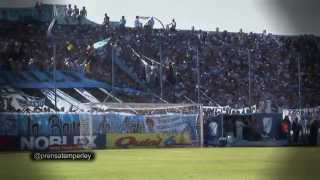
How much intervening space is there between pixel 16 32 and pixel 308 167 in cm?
185

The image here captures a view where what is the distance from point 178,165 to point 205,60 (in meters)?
0.63

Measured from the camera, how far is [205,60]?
358cm

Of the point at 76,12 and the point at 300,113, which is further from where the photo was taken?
the point at 300,113

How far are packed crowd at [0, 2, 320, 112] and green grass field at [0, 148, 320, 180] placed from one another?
300mm

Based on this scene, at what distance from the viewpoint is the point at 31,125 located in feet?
10.4

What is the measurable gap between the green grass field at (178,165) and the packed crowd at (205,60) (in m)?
0.30

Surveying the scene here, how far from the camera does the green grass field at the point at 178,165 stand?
3230mm

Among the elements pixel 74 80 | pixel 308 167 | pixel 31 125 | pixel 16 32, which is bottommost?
pixel 308 167

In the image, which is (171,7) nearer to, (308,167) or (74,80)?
(74,80)

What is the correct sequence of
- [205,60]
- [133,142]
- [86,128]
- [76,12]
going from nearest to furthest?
[76,12], [86,128], [133,142], [205,60]

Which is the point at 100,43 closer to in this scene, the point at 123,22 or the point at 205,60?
the point at 123,22

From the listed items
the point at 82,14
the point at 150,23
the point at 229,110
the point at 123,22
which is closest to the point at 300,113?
the point at 229,110

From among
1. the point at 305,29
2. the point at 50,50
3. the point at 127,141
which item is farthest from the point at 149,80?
the point at 305,29

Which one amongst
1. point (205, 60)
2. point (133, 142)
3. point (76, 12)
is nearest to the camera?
point (76, 12)
